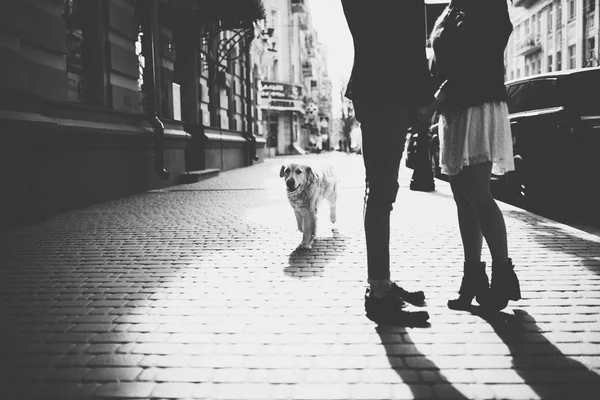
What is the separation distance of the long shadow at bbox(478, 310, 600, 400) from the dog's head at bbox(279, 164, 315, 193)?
8.54 feet

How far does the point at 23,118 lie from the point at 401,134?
5.30m

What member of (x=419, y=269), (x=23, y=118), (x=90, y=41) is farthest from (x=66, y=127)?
(x=419, y=269)

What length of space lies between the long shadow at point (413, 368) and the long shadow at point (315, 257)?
4.65 feet

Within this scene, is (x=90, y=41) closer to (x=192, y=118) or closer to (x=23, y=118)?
(x=23, y=118)

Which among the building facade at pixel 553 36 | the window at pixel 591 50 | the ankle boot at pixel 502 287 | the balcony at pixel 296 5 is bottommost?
the ankle boot at pixel 502 287

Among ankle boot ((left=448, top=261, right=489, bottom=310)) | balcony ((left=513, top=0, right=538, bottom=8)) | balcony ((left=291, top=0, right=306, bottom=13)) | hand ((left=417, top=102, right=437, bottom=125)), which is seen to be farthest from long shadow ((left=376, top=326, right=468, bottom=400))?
balcony ((left=291, top=0, right=306, bottom=13))

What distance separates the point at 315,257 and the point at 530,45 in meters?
46.0

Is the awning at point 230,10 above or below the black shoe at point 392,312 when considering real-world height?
above

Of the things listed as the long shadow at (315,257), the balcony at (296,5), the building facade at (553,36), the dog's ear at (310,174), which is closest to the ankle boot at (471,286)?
the long shadow at (315,257)

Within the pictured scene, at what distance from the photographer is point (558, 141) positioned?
725 centimetres

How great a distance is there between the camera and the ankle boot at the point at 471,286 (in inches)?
123

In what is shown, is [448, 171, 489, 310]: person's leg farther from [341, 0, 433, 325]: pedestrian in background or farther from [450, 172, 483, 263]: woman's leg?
[341, 0, 433, 325]: pedestrian in background

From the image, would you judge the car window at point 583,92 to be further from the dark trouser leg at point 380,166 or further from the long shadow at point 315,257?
the dark trouser leg at point 380,166

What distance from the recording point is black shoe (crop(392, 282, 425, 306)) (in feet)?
10.8
